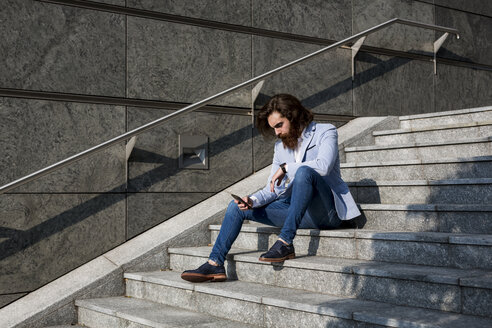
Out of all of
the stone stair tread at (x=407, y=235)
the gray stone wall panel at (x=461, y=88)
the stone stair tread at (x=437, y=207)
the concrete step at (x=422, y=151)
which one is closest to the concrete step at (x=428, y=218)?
the stone stair tread at (x=437, y=207)

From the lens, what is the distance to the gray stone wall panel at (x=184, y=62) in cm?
555

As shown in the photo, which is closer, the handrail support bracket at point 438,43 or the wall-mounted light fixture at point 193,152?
the wall-mounted light fixture at point 193,152

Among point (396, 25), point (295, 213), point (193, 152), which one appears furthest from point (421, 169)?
point (396, 25)

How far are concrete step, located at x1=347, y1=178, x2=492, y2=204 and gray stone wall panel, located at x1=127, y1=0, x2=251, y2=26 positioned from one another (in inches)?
79.2

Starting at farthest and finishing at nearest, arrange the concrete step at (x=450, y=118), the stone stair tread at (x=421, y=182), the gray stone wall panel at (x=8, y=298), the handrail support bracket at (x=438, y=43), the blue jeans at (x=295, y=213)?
the handrail support bracket at (x=438, y=43)
the concrete step at (x=450, y=118)
the gray stone wall panel at (x=8, y=298)
the stone stair tread at (x=421, y=182)
the blue jeans at (x=295, y=213)

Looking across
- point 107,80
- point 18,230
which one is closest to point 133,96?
point 107,80

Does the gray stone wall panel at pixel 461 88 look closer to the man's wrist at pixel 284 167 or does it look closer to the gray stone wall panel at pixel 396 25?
the gray stone wall panel at pixel 396 25

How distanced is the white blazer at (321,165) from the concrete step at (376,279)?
43 cm

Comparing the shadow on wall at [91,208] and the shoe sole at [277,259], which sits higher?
the shadow on wall at [91,208]

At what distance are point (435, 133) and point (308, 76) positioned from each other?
1.44 meters

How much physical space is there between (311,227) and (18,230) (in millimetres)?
2234

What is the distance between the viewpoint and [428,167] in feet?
16.7

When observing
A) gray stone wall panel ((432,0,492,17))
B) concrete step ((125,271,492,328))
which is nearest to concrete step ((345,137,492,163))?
concrete step ((125,271,492,328))

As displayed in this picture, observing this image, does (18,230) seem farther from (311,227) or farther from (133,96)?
(311,227)
